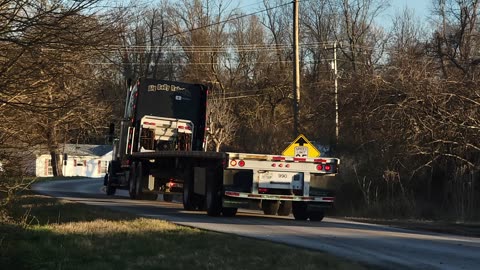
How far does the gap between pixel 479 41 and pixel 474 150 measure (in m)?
17.2

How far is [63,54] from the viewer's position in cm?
1007

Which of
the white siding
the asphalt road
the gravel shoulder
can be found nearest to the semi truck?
the asphalt road

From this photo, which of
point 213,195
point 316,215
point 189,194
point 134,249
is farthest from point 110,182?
point 134,249

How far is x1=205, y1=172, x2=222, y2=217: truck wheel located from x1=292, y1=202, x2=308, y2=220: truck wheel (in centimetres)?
213

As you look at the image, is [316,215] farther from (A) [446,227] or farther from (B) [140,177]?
(B) [140,177]

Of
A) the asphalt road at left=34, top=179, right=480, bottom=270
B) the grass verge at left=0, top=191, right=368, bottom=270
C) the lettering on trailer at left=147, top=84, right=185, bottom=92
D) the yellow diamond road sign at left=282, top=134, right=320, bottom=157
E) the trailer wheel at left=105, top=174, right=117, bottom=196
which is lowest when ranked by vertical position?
the asphalt road at left=34, top=179, right=480, bottom=270

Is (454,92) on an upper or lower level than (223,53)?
lower

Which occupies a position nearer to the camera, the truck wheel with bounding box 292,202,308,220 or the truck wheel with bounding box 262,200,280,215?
the truck wheel with bounding box 262,200,280,215

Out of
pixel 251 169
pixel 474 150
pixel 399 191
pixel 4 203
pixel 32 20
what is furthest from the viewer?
pixel 399 191

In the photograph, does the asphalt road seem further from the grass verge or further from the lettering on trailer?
the lettering on trailer

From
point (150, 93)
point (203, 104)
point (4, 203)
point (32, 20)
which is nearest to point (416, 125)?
point (203, 104)

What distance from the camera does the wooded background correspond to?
32.7 ft

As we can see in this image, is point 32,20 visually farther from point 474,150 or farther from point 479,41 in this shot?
point 479,41

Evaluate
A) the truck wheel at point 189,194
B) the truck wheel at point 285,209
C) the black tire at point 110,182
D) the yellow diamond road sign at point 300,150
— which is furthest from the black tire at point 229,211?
the black tire at point 110,182
